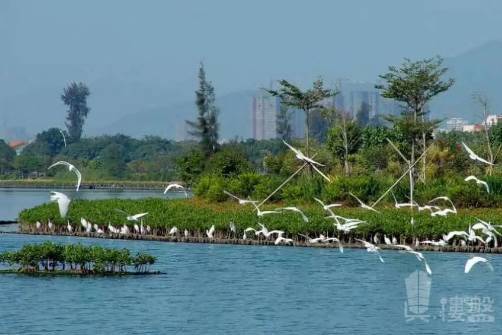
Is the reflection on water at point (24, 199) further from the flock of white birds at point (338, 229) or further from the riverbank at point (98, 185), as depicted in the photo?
the flock of white birds at point (338, 229)

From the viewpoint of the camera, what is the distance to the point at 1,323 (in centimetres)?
3991

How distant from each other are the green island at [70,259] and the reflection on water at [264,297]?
0.45 metres

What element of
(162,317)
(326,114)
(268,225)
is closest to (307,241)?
(268,225)

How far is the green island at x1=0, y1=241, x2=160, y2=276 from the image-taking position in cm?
4716

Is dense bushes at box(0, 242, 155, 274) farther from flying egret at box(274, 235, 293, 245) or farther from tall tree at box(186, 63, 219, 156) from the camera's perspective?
tall tree at box(186, 63, 219, 156)

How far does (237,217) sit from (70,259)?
19.6m

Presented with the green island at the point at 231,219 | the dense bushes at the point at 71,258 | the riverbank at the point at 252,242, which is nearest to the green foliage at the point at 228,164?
the green island at the point at 231,219

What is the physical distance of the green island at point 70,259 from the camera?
155 ft

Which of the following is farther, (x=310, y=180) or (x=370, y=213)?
(x=310, y=180)

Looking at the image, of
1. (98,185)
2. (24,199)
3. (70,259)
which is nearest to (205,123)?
(24,199)

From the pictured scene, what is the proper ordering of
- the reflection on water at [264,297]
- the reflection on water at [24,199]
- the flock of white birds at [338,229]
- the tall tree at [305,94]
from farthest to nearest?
the reflection on water at [24,199] < the tall tree at [305,94] < the flock of white birds at [338,229] < the reflection on water at [264,297]

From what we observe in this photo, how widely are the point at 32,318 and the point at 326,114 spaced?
58.1m

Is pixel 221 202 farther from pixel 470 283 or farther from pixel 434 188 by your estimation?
pixel 470 283

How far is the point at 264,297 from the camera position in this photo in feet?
152
